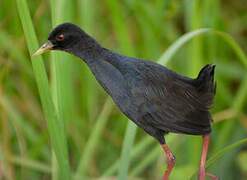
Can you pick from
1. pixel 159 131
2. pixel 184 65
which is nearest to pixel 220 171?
pixel 184 65

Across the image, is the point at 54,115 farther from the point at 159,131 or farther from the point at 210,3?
the point at 210,3

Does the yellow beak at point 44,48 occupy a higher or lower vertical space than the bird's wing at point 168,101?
higher

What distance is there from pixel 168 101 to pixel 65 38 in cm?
53

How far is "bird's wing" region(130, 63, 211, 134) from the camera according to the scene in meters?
1.82

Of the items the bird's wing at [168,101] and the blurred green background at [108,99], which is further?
the blurred green background at [108,99]

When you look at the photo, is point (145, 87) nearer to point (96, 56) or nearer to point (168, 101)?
point (168, 101)

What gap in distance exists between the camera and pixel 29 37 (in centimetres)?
177

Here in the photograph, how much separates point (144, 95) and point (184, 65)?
8.06 feet

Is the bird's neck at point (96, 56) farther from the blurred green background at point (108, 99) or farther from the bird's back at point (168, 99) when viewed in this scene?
the blurred green background at point (108, 99)

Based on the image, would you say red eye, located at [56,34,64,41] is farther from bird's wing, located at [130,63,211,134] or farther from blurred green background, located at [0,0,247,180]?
blurred green background, located at [0,0,247,180]

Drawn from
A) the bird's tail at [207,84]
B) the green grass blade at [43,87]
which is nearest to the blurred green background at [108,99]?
the bird's tail at [207,84]

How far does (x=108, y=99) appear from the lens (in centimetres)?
349

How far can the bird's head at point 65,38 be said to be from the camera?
1824 millimetres

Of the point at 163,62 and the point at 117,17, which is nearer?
the point at 163,62
